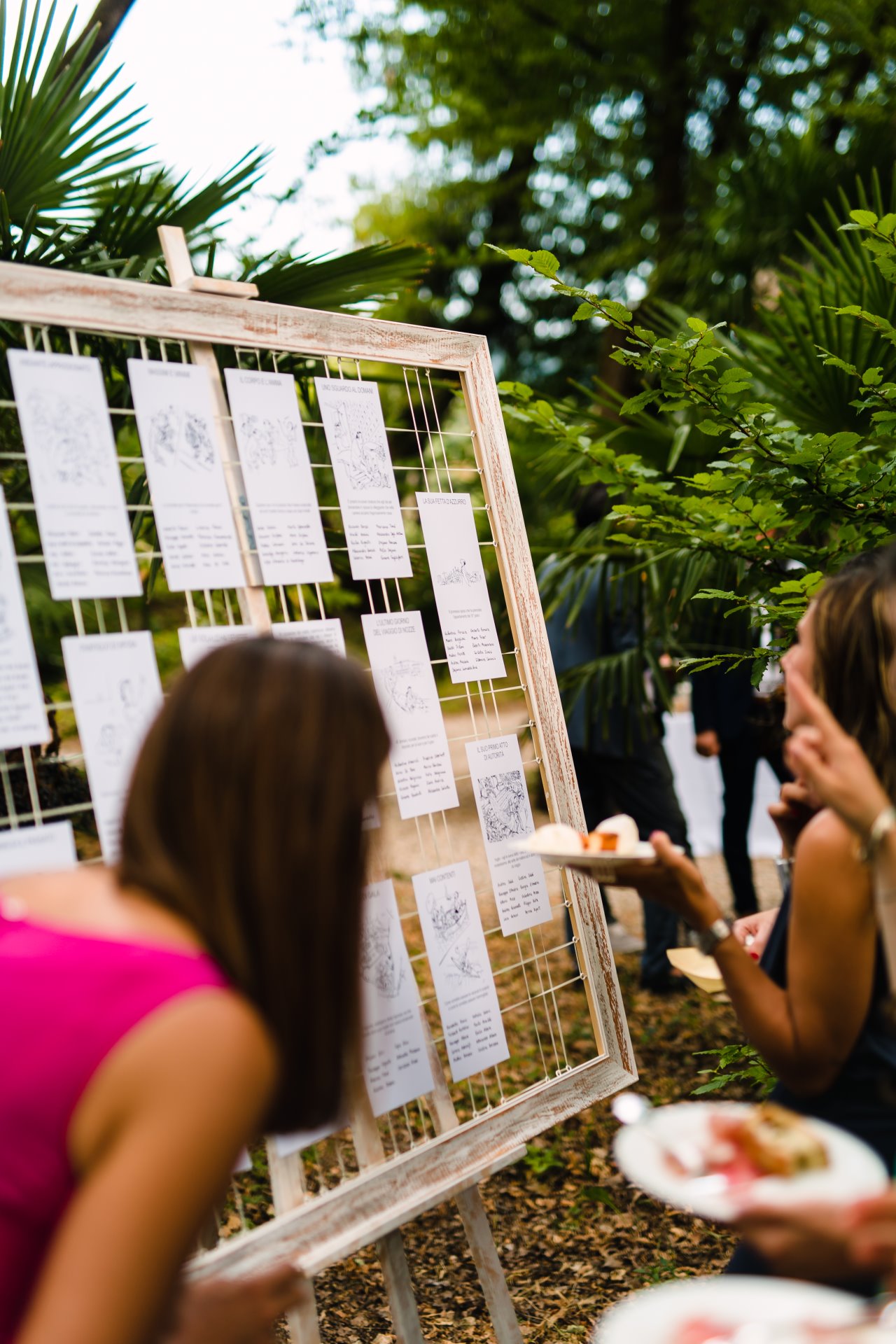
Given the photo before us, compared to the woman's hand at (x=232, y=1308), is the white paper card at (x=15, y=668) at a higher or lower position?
higher

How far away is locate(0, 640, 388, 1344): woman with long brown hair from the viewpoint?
2.77ft

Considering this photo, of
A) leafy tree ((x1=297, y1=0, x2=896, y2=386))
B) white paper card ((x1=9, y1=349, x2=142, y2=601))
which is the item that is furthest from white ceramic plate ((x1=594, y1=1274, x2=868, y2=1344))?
leafy tree ((x1=297, y1=0, x2=896, y2=386))

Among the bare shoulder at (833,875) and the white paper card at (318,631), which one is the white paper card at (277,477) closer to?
the white paper card at (318,631)

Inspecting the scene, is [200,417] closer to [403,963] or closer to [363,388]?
[363,388]

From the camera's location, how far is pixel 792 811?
1.59m

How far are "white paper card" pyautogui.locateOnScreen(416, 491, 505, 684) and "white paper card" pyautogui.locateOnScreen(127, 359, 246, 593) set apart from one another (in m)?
0.46

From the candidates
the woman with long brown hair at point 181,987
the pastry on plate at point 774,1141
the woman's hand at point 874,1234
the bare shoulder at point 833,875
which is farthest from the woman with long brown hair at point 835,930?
the woman with long brown hair at point 181,987

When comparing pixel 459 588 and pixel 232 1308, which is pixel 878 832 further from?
pixel 459 588

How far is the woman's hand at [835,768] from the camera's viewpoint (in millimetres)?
1244

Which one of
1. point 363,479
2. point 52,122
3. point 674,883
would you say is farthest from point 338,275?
point 674,883

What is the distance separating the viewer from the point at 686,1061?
151 inches

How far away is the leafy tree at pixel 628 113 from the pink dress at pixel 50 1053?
4.91 m

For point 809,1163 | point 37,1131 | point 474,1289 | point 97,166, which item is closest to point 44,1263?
point 37,1131

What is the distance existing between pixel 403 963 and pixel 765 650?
1.06 meters
